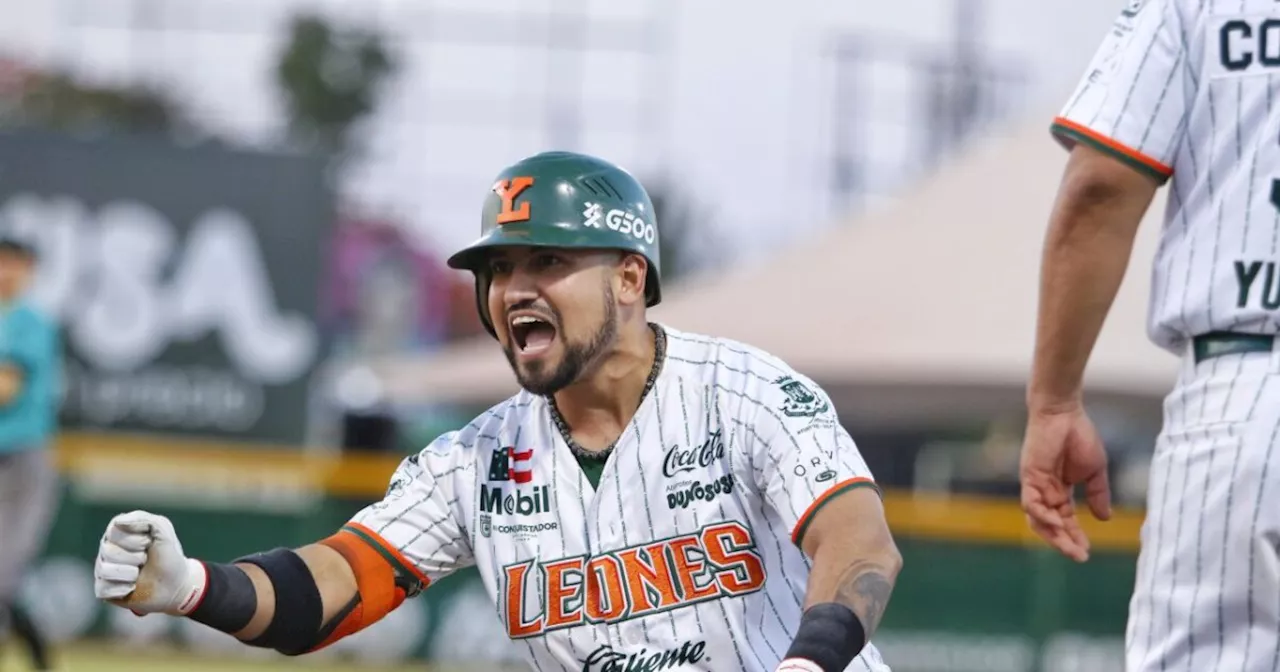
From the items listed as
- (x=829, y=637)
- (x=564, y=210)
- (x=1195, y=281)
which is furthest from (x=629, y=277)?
(x=1195, y=281)

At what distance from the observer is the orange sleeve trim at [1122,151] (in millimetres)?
3568

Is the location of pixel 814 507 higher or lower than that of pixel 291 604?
higher

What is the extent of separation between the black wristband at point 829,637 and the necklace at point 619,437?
0.76 m

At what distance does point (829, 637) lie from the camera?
3604 mm

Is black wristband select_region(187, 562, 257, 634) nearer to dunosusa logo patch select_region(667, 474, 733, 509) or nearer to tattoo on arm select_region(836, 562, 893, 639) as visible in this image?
dunosusa logo patch select_region(667, 474, 733, 509)

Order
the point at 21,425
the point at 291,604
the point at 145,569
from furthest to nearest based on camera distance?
the point at 21,425
the point at 291,604
the point at 145,569

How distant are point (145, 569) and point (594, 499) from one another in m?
0.95

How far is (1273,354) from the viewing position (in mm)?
3396

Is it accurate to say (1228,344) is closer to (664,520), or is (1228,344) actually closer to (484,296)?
(664,520)

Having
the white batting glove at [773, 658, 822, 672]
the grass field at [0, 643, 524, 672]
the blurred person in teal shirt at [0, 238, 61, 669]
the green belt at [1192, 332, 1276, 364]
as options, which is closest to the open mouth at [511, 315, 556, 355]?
the white batting glove at [773, 658, 822, 672]

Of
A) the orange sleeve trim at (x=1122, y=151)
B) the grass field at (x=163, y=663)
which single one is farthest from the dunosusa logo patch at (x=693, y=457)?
the grass field at (x=163, y=663)

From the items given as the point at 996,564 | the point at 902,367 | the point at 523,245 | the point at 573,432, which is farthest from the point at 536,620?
the point at 902,367

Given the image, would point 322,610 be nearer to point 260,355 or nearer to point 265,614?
point 265,614

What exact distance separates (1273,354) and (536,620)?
1651 millimetres
